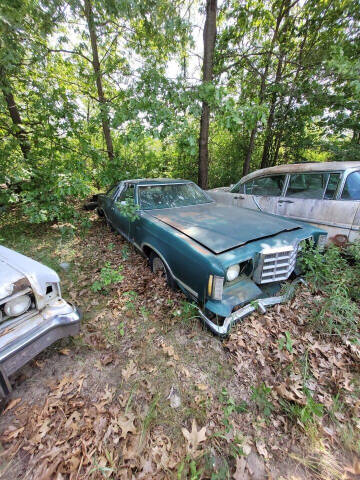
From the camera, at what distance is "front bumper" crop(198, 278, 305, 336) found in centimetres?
209

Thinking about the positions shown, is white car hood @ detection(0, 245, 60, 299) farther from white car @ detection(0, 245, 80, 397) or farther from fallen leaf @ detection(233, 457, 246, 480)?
fallen leaf @ detection(233, 457, 246, 480)

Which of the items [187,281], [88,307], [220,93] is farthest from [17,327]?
[220,93]

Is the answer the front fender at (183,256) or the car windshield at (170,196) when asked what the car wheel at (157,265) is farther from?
the car windshield at (170,196)

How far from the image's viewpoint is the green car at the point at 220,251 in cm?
211

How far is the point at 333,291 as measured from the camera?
8.33 ft

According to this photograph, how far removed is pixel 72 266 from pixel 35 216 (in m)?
1.47

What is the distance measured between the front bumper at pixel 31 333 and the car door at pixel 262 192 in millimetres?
4268

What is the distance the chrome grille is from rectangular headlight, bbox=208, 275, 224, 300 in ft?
2.00

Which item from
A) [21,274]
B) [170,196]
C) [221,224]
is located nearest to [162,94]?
[170,196]

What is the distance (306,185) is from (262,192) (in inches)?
36.2

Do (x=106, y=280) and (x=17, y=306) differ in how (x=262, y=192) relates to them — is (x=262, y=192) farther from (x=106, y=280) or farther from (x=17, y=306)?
(x=17, y=306)

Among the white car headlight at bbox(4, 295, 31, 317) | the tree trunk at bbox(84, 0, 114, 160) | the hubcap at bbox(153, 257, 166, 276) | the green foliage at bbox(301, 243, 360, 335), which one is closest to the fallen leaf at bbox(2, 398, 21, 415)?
the white car headlight at bbox(4, 295, 31, 317)

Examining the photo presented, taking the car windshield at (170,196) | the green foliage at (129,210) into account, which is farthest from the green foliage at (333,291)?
the green foliage at (129,210)

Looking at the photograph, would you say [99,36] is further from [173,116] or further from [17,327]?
[17,327]
